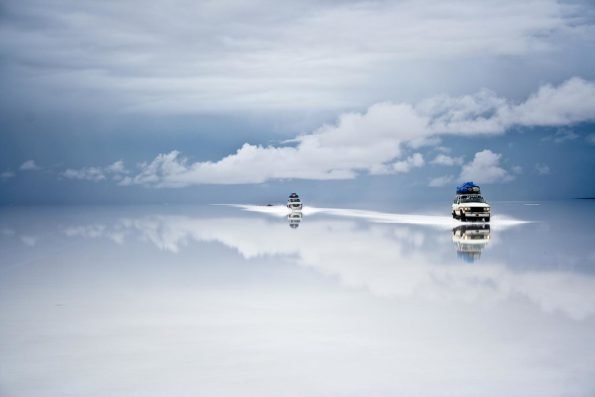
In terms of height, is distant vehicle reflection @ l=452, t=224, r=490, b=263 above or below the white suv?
below

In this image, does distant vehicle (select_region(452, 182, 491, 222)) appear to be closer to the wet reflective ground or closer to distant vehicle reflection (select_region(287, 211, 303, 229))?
distant vehicle reflection (select_region(287, 211, 303, 229))

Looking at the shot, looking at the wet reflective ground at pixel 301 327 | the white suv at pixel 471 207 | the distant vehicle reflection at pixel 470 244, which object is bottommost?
the wet reflective ground at pixel 301 327

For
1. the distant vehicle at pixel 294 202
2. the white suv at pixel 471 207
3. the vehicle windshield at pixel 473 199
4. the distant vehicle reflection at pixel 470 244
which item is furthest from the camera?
the distant vehicle at pixel 294 202

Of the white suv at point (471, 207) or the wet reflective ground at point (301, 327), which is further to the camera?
the white suv at point (471, 207)

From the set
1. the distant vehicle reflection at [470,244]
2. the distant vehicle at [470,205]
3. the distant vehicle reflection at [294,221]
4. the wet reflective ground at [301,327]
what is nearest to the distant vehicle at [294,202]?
the distant vehicle reflection at [294,221]

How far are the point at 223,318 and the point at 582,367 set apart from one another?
7.24 m

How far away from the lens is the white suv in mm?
54562

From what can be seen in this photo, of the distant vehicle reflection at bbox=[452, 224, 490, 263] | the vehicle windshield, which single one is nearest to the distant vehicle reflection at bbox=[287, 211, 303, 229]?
the vehicle windshield

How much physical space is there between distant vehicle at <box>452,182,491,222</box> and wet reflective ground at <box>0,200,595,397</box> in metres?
29.5

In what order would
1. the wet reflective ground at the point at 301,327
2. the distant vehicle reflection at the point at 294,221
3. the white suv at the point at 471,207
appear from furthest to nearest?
1. the white suv at the point at 471,207
2. the distant vehicle reflection at the point at 294,221
3. the wet reflective ground at the point at 301,327

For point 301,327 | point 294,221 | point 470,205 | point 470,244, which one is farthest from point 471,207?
point 301,327

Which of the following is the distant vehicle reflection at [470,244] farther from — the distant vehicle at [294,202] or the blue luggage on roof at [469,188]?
the distant vehicle at [294,202]

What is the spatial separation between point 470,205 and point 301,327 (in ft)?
150

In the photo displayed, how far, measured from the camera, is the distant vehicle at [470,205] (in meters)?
54.6
